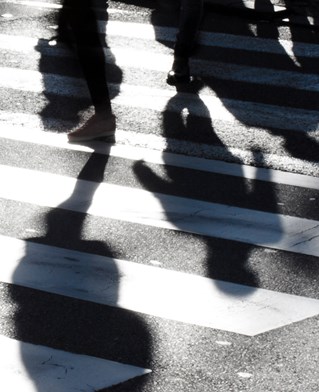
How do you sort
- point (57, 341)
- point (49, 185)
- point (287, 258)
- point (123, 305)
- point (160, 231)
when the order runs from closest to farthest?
point (57, 341) < point (123, 305) < point (287, 258) < point (160, 231) < point (49, 185)

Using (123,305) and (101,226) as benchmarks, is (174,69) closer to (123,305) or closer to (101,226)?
(101,226)

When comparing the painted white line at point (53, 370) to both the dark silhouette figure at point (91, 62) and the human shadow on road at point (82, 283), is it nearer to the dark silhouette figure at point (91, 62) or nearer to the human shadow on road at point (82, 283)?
the human shadow on road at point (82, 283)

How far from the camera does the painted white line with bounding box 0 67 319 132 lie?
25.4 feet

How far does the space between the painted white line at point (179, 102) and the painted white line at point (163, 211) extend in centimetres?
164

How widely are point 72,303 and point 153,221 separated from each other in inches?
44.2

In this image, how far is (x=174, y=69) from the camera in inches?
343

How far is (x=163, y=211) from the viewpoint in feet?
19.7

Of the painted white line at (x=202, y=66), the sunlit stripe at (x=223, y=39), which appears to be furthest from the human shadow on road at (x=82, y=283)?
the sunlit stripe at (x=223, y=39)

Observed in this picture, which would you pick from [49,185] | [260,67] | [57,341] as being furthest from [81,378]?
[260,67]

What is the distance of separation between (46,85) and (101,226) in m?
3.05

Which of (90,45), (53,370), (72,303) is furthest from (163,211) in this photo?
(53,370)

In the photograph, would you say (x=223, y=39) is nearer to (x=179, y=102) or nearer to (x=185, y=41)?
(x=185, y=41)

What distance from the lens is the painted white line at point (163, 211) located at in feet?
18.6

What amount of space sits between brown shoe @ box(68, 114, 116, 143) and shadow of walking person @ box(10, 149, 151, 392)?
129 centimetres
